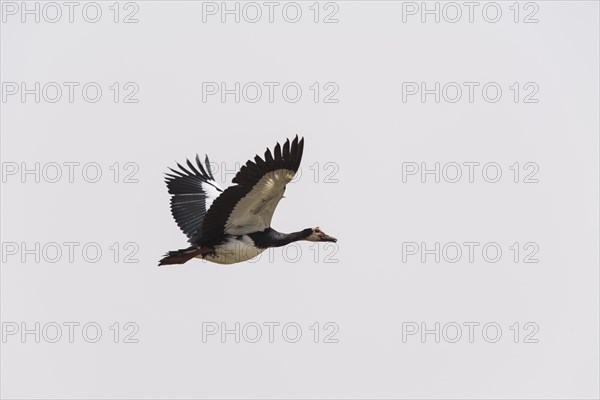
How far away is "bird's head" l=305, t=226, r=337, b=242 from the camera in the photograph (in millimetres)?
25062

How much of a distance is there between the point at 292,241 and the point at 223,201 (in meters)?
2.02

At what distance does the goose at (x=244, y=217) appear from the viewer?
22.1 m

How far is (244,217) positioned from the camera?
78.6 ft

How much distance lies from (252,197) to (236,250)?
1.63 m

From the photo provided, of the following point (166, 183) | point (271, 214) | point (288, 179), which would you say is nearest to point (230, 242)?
point (271, 214)

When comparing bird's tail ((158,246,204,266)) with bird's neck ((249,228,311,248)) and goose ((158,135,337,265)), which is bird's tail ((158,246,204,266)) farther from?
bird's neck ((249,228,311,248))

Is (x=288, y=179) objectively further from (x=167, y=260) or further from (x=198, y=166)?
(x=198, y=166)

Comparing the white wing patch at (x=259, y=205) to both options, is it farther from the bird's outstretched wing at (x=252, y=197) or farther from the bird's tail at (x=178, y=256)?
the bird's tail at (x=178, y=256)

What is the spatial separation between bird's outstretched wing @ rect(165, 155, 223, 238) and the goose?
2 cm

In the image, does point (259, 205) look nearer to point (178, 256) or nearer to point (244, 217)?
point (244, 217)

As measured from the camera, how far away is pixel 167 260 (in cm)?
2394

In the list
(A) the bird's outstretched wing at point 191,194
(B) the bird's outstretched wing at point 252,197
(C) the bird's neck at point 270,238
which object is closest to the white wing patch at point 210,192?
(A) the bird's outstretched wing at point 191,194

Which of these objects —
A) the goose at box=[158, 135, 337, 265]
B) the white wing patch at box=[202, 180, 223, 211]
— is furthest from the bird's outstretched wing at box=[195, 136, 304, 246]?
the white wing patch at box=[202, 180, 223, 211]

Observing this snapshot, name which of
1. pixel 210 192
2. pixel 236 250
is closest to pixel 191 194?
pixel 210 192
